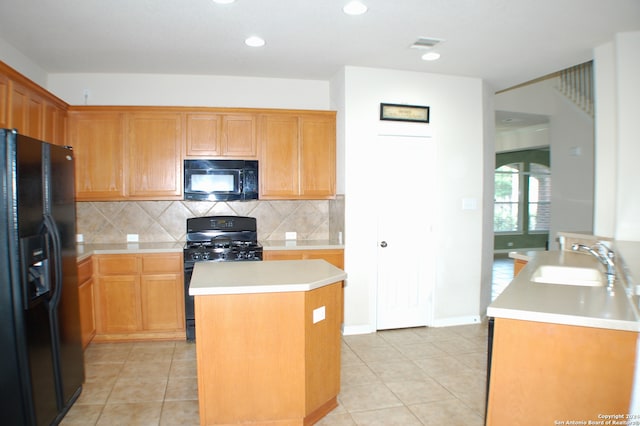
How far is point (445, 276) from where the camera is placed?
4.34 m

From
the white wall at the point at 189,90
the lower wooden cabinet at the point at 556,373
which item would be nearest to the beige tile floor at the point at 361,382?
the lower wooden cabinet at the point at 556,373

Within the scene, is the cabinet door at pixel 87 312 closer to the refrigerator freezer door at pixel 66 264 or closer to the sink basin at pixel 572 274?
the refrigerator freezer door at pixel 66 264

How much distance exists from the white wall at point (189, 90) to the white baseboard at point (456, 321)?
9.11ft

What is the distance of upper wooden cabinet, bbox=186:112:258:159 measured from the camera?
4.14 metres

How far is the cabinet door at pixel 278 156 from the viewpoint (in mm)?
4258

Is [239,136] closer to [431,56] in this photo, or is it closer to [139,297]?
[139,297]

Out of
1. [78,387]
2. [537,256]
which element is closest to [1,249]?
[78,387]

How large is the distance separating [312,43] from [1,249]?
2.70 m

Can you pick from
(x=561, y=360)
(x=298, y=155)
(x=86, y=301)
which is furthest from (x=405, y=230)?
(x=86, y=301)

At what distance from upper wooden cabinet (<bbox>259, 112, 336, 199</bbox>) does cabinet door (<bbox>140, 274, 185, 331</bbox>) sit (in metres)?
1.31

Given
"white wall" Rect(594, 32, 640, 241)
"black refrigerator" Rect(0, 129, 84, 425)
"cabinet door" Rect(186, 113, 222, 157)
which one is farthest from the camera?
"cabinet door" Rect(186, 113, 222, 157)

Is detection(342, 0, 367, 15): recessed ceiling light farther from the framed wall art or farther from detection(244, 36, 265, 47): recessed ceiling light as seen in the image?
the framed wall art

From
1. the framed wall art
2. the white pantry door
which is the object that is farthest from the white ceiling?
the white pantry door

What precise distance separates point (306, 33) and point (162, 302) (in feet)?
9.44
